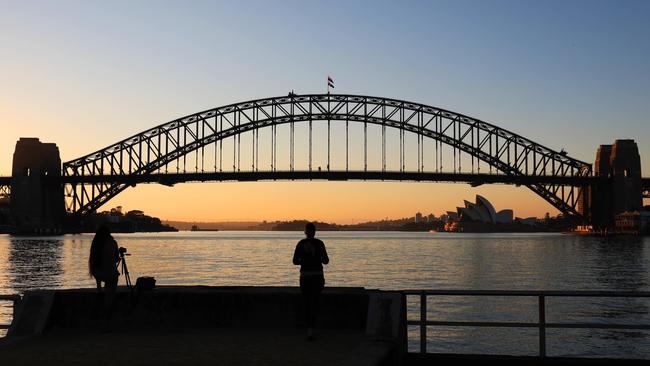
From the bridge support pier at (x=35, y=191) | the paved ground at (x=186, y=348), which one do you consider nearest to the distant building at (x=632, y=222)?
the bridge support pier at (x=35, y=191)

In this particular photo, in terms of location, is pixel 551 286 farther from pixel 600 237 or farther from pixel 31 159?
pixel 31 159

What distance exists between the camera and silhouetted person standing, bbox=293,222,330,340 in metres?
11.2

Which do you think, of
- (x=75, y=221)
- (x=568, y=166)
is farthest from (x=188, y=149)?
(x=568, y=166)

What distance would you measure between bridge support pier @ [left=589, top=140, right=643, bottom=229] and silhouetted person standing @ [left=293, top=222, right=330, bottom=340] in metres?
128

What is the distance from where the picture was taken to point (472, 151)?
118500mm

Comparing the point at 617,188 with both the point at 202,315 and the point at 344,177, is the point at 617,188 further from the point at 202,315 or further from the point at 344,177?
the point at 202,315

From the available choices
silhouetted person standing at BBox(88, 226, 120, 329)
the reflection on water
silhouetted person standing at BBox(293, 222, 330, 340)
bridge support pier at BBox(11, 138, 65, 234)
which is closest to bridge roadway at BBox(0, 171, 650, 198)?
bridge support pier at BBox(11, 138, 65, 234)

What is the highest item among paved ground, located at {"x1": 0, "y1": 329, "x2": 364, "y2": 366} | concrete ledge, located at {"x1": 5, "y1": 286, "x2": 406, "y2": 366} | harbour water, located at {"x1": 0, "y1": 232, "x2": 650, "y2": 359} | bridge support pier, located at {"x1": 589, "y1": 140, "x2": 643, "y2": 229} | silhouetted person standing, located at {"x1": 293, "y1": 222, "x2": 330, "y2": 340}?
bridge support pier, located at {"x1": 589, "y1": 140, "x2": 643, "y2": 229}

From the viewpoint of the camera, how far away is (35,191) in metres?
138

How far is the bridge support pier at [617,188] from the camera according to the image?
132750 mm

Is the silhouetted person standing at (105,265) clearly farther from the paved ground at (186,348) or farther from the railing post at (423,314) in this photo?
the railing post at (423,314)

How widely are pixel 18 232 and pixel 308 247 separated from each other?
139532mm

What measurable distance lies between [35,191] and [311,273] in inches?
5348

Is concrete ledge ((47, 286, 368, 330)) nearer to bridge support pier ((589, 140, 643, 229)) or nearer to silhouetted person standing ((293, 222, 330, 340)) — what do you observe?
silhouetted person standing ((293, 222, 330, 340))
